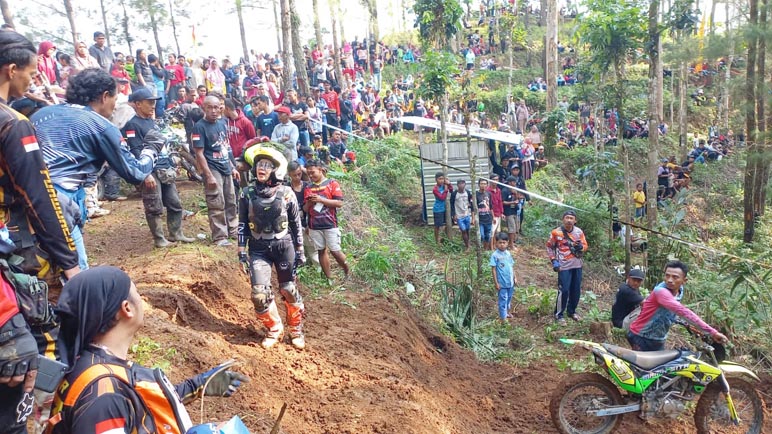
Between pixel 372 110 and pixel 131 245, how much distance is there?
610 inches

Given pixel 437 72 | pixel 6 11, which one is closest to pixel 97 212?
pixel 437 72

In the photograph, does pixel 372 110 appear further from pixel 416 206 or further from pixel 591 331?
pixel 591 331

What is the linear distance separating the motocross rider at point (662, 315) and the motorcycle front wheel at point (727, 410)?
56 cm

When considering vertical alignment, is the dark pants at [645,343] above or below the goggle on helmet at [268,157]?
below

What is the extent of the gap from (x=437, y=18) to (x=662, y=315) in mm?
8834

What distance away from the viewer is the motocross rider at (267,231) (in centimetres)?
554

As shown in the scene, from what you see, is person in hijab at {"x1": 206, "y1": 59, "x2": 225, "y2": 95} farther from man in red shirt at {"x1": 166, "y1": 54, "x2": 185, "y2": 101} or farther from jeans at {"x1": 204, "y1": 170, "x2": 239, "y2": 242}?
jeans at {"x1": 204, "y1": 170, "x2": 239, "y2": 242}

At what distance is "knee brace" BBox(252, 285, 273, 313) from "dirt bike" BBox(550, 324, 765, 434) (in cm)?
312

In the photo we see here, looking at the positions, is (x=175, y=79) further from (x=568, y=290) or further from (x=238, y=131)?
(x=568, y=290)

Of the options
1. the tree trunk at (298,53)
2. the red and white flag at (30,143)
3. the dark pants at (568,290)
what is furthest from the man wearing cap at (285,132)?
the red and white flag at (30,143)

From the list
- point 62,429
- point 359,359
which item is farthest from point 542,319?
point 62,429

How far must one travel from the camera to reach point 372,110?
73.5ft

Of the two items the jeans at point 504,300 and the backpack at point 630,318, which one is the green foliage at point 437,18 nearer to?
the jeans at point 504,300

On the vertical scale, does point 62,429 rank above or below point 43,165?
below
